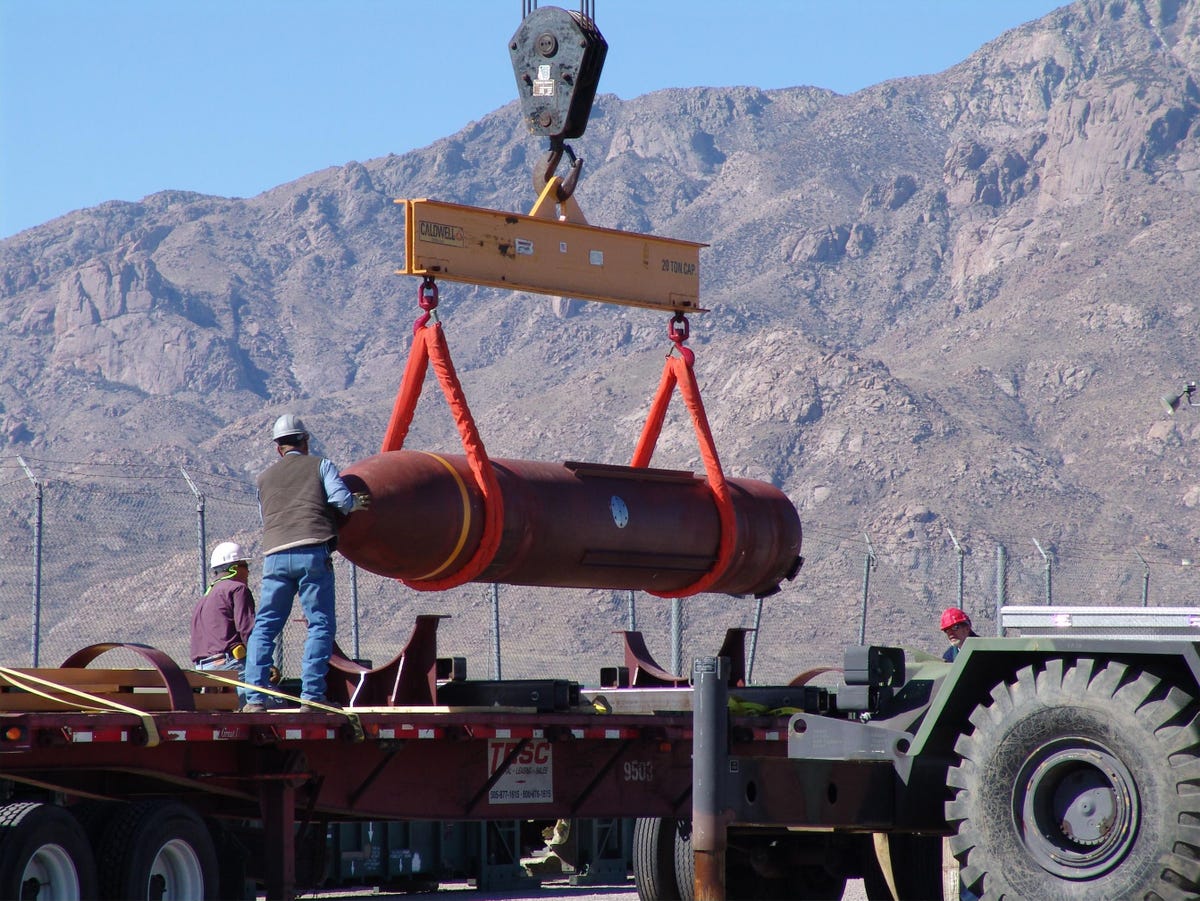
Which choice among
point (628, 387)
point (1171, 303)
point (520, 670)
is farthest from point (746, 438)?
point (520, 670)

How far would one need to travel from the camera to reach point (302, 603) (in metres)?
10.1

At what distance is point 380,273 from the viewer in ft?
→ 645

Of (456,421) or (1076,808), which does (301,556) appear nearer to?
(456,421)

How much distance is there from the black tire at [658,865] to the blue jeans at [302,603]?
2.42 meters

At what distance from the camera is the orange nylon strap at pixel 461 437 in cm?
1096

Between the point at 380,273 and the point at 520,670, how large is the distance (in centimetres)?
13786

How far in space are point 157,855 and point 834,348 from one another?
106083mm

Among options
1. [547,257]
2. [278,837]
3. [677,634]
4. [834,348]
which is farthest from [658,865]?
[834,348]

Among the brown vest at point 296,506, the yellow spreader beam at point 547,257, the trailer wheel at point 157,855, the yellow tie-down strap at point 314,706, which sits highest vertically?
the yellow spreader beam at point 547,257

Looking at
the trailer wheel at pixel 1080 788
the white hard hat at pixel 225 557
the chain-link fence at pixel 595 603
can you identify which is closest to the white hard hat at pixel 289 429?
the white hard hat at pixel 225 557

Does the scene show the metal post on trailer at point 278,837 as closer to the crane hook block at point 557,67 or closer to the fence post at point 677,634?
the crane hook block at point 557,67

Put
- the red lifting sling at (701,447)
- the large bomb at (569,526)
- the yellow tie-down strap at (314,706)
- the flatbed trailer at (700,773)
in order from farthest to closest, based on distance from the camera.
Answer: the red lifting sling at (701,447) < the large bomb at (569,526) < the yellow tie-down strap at (314,706) < the flatbed trailer at (700,773)

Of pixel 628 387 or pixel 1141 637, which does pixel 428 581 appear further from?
pixel 628 387

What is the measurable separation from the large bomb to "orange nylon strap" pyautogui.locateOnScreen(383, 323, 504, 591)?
50 mm
